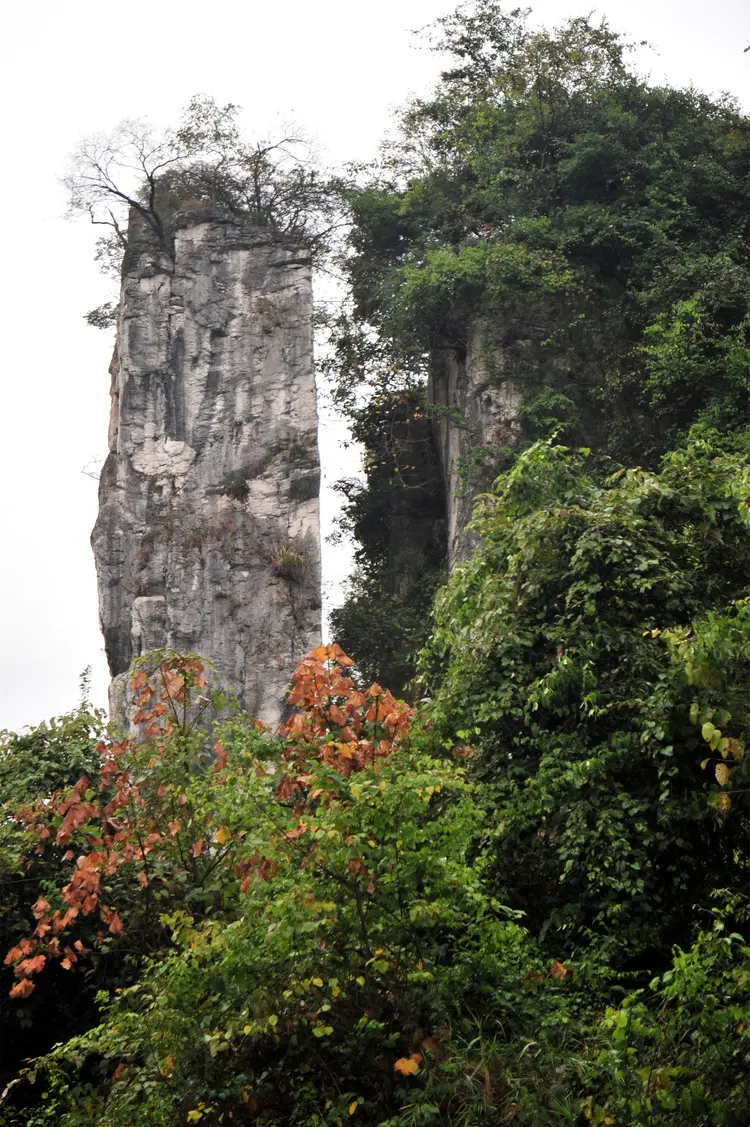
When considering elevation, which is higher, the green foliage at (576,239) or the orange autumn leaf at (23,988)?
the green foliage at (576,239)

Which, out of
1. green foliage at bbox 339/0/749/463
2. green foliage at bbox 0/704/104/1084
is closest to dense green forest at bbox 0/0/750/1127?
green foliage at bbox 0/704/104/1084

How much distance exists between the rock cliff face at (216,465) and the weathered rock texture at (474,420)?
6.37 ft

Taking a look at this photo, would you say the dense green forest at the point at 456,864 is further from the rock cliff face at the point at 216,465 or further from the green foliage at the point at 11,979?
the rock cliff face at the point at 216,465

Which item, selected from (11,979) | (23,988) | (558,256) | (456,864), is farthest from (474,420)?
(456,864)

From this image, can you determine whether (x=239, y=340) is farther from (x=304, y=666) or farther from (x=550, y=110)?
(x=304, y=666)

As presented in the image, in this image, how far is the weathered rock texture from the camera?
50.7 ft

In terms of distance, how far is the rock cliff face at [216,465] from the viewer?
16.0m

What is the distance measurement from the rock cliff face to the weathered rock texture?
194cm

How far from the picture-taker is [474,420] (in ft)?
52.6

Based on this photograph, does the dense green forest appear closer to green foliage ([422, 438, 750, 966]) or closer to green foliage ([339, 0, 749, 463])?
green foliage ([422, 438, 750, 966])

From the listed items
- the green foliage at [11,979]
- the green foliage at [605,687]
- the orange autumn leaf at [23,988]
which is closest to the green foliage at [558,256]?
the green foliage at [605,687]

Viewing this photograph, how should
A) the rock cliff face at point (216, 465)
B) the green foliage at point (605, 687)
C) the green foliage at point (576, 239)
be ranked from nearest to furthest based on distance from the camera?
the green foliage at point (605, 687)
the green foliage at point (576, 239)
the rock cliff face at point (216, 465)

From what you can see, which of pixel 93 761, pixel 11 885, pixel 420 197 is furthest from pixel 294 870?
pixel 420 197

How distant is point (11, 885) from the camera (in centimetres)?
848
